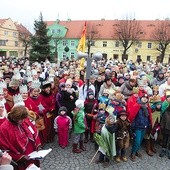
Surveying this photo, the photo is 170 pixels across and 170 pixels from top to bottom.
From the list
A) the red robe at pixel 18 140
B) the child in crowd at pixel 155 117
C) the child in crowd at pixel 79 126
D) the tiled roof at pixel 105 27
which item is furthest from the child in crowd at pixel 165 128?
the tiled roof at pixel 105 27

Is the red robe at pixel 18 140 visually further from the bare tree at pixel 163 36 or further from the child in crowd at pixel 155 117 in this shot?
the bare tree at pixel 163 36

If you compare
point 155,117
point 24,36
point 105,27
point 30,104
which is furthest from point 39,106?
point 24,36

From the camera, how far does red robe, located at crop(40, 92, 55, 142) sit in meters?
7.24

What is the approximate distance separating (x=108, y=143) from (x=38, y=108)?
2025mm

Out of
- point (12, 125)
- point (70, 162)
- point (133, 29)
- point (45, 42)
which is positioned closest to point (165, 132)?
point (70, 162)

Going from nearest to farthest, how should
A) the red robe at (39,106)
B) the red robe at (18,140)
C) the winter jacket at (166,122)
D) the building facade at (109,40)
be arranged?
the red robe at (18,140)
the red robe at (39,106)
the winter jacket at (166,122)
the building facade at (109,40)

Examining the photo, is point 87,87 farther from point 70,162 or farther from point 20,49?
point 20,49

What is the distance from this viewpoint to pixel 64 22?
62.9m

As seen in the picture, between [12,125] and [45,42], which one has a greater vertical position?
[45,42]

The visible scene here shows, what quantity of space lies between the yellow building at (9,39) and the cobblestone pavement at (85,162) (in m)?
57.7

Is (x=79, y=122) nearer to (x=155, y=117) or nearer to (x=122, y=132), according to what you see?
(x=122, y=132)

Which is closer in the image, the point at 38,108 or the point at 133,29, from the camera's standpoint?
the point at 38,108

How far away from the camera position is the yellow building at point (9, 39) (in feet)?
201

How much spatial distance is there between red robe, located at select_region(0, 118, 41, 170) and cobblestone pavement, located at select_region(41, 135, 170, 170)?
6.08 feet
